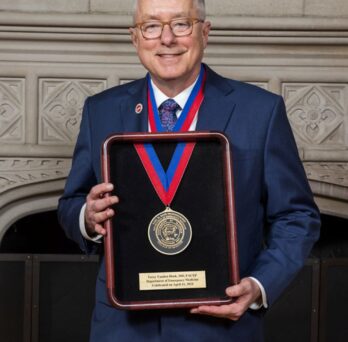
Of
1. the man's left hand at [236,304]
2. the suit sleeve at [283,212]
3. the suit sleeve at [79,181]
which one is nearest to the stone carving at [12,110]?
the suit sleeve at [79,181]

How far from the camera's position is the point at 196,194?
1.44 m

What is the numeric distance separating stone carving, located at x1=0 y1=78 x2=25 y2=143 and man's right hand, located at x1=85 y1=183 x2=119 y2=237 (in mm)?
1530

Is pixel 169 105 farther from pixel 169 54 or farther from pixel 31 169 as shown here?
pixel 31 169

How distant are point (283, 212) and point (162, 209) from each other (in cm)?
25

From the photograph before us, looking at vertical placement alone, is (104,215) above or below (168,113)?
below

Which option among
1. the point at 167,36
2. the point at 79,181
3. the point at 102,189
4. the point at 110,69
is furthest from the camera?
the point at 110,69

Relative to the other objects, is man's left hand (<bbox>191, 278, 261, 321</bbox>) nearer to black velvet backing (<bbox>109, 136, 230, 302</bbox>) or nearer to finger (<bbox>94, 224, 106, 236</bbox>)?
black velvet backing (<bbox>109, 136, 230, 302</bbox>)

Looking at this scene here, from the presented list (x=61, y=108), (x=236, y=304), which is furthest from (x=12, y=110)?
(x=236, y=304)

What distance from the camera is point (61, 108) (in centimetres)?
289

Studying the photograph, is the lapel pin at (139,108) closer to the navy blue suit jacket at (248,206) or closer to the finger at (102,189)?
the navy blue suit jacket at (248,206)

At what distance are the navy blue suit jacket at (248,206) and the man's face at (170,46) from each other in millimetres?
74

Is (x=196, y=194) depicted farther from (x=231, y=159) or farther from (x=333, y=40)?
(x=333, y=40)

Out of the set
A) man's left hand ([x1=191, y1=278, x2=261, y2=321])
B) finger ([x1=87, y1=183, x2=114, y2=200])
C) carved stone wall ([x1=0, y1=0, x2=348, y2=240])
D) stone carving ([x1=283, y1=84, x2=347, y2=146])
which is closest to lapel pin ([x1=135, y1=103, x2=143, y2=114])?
finger ([x1=87, y1=183, x2=114, y2=200])

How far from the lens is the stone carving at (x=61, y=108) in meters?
2.88
